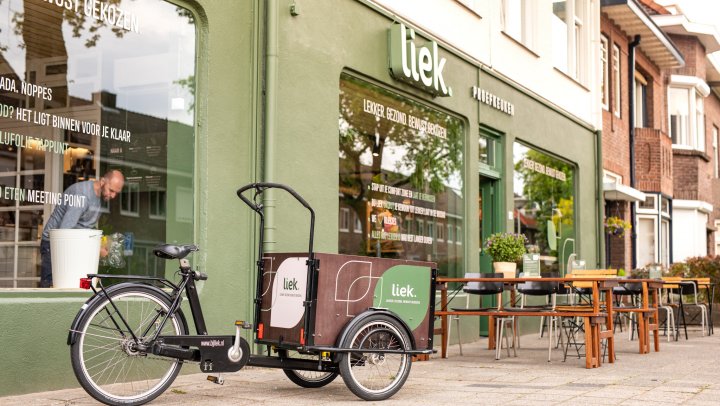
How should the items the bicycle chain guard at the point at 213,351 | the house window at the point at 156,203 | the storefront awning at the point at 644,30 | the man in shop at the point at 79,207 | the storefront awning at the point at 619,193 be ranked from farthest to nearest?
the storefront awning at the point at 644,30
the storefront awning at the point at 619,193
the house window at the point at 156,203
the man in shop at the point at 79,207
the bicycle chain guard at the point at 213,351

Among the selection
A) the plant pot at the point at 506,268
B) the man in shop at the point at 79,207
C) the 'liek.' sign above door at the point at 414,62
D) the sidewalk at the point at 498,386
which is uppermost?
the 'liek.' sign above door at the point at 414,62

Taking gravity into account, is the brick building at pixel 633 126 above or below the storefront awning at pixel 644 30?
below

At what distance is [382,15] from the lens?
1073 cm

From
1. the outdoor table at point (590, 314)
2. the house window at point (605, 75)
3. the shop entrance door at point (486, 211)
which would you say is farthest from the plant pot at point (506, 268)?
the house window at point (605, 75)

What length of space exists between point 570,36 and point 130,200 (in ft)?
39.0

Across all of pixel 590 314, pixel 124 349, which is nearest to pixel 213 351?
pixel 124 349

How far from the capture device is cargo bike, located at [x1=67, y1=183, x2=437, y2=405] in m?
5.92

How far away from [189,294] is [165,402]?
743 mm

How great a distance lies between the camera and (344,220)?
10.0 metres

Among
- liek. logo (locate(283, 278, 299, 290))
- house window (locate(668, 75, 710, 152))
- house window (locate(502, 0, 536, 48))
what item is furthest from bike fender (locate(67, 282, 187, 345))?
house window (locate(668, 75, 710, 152))

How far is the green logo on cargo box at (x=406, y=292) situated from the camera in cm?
680

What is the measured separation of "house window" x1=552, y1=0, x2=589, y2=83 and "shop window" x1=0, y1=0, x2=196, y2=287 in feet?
32.7

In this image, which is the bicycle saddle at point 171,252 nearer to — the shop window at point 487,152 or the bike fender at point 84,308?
the bike fender at point 84,308

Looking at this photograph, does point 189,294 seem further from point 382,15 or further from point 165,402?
point 382,15
